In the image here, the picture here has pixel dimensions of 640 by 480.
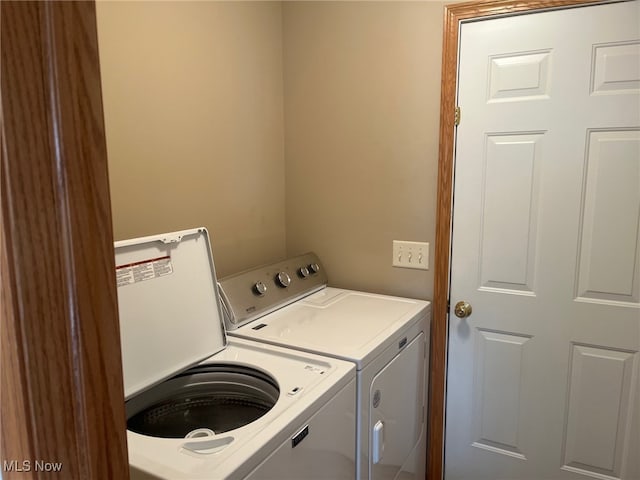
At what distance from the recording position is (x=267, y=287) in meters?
1.90

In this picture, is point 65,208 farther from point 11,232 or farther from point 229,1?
point 229,1

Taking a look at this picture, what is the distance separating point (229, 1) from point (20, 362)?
187 cm

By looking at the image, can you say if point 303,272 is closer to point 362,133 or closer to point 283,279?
point 283,279

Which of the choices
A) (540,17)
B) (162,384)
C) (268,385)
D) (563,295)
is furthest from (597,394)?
(162,384)

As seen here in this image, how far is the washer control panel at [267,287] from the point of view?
171 cm

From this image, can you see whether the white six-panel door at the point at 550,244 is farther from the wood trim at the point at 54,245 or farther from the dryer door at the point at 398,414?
the wood trim at the point at 54,245

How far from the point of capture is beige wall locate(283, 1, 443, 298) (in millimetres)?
2000

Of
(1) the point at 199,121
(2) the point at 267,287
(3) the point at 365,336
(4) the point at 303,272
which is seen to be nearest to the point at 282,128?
(1) the point at 199,121

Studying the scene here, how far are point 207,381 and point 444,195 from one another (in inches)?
47.4

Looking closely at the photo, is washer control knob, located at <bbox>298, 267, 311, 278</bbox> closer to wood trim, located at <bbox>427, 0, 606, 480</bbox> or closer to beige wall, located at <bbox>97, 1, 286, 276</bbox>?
beige wall, located at <bbox>97, 1, 286, 276</bbox>

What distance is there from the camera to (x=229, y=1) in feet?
6.43

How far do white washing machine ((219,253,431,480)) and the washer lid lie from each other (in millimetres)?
144

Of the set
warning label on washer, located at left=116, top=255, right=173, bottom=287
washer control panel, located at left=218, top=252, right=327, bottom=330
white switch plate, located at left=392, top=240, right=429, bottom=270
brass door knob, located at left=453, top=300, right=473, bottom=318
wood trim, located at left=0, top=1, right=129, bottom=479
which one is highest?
wood trim, located at left=0, top=1, right=129, bottom=479

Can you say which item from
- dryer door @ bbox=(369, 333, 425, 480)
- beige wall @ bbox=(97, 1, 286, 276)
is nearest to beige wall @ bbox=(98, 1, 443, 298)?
beige wall @ bbox=(97, 1, 286, 276)
